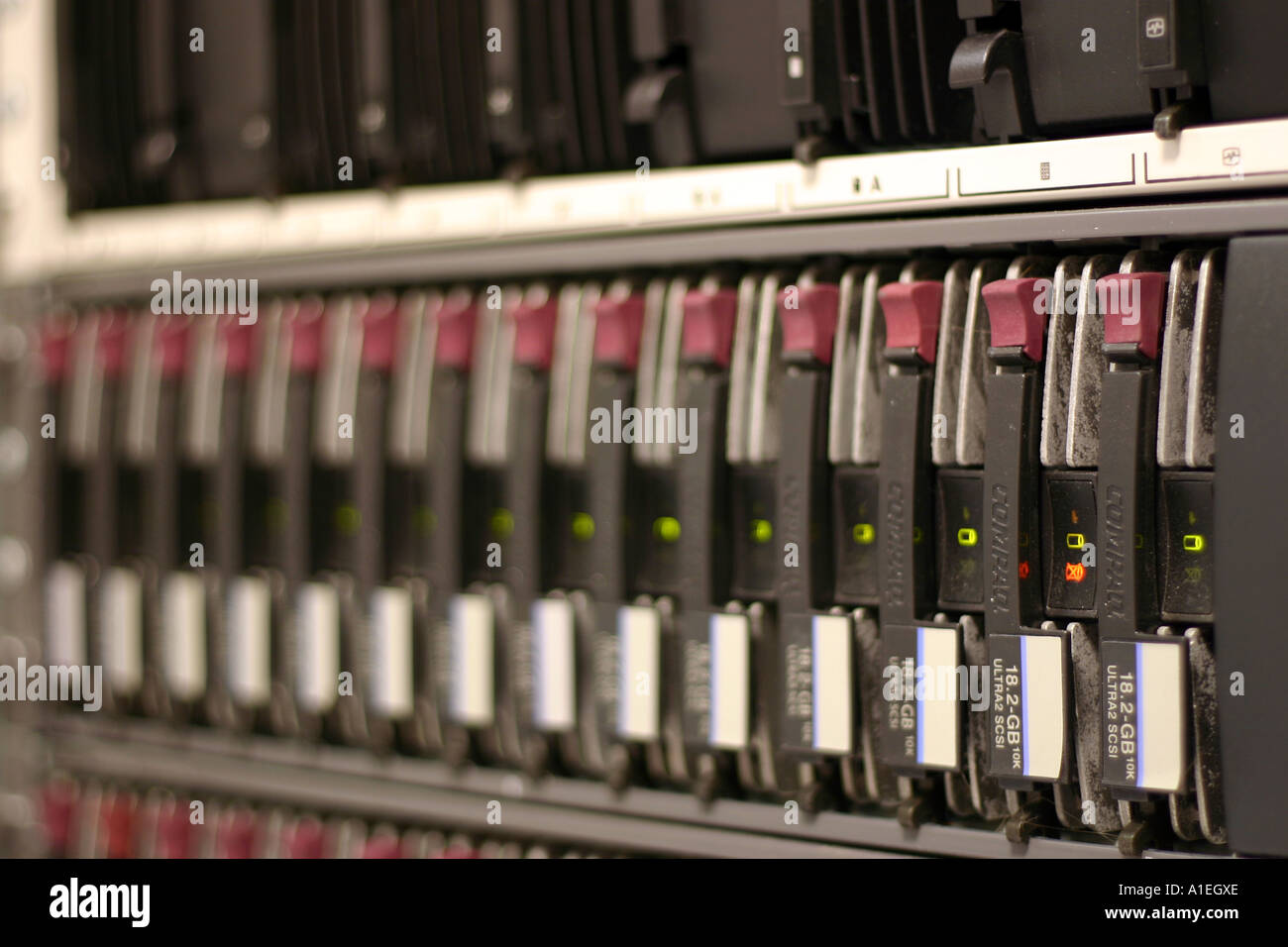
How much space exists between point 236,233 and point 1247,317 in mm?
1214

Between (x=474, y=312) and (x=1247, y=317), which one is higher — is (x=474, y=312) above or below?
above

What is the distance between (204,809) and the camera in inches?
69.9

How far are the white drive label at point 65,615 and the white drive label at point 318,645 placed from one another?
43cm

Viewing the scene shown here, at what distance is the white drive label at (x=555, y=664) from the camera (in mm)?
1448

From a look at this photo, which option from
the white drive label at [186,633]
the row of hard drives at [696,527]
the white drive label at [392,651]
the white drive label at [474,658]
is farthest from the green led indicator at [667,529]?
the white drive label at [186,633]

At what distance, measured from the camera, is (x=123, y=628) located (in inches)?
71.5

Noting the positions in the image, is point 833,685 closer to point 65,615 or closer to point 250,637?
point 250,637

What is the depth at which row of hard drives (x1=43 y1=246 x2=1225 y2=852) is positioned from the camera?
3.69 ft

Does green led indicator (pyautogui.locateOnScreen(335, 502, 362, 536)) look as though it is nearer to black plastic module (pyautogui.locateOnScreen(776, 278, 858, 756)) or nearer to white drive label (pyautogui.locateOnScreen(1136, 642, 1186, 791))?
A: black plastic module (pyautogui.locateOnScreen(776, 278, 858, 756))

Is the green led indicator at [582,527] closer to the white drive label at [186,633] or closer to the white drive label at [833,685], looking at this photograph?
the white drive label at [833,685]

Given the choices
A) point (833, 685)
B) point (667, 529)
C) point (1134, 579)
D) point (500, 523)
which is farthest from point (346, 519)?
point (1134, 579)
